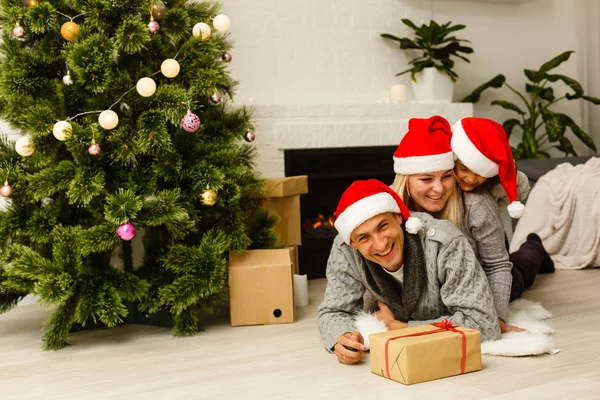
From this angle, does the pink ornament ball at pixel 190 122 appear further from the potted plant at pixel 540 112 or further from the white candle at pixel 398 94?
the potted plant at pixel 540 112

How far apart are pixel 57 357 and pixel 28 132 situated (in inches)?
31.1

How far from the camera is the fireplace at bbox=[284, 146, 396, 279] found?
13.4ft

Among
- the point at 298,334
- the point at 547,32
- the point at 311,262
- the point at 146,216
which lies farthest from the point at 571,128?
the point at 146,216

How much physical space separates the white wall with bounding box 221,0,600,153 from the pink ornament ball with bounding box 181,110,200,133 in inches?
59.2

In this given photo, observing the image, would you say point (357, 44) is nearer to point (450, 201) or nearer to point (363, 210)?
point (450, 201)

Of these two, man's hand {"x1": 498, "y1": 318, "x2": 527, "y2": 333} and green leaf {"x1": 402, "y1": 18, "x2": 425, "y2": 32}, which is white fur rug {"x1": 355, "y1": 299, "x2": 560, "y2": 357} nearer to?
man's hand {"x1": 498, "y1": 318, "x2": 527, "y2": 333}

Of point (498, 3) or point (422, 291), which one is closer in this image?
point (422, 291)

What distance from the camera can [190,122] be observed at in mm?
2639

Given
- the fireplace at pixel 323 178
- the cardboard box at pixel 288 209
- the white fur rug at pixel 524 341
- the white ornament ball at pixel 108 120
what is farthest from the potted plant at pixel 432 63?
the white ornament ball at pixel 108 120

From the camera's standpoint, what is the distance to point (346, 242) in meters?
2.28

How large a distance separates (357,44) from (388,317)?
2487 millimetres

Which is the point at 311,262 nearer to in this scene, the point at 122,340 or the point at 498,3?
the point at 122,340

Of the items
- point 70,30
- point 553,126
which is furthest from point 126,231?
point 553,126

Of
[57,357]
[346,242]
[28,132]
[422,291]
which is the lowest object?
[57,357]
